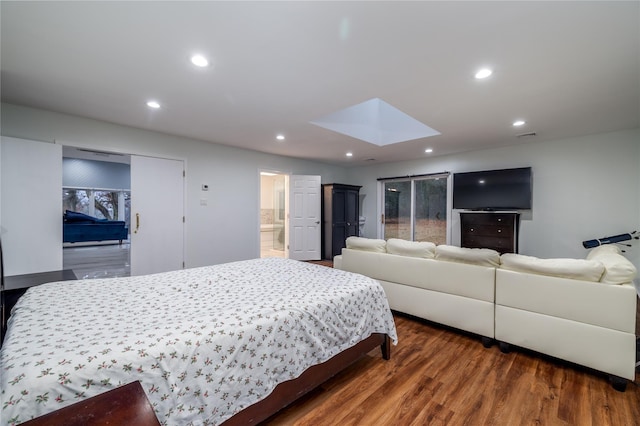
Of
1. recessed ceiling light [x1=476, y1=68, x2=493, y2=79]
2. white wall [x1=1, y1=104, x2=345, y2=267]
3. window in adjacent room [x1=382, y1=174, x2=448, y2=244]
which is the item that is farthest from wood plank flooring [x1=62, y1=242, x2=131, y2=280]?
Answer: window in adjacent room [x1=382, y1=174, x2=448, y2=244]

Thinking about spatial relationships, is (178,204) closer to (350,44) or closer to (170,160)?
(170,160)

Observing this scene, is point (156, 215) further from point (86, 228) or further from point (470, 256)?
point (86, 228)

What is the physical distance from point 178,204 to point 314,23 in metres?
3.65

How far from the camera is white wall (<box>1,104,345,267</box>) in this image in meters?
3.26

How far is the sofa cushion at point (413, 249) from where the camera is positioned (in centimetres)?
283

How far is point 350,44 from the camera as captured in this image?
6.28ft

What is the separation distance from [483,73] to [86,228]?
9821 mm

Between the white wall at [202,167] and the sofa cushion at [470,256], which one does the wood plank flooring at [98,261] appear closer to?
the white wall at [202,167]

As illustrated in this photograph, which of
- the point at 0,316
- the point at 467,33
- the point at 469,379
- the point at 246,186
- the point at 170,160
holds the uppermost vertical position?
the point at 467,33

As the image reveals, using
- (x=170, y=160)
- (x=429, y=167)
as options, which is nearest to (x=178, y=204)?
(x=170, y=160)

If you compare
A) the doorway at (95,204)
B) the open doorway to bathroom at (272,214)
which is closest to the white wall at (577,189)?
the open doorway to bathroom at (272,214)

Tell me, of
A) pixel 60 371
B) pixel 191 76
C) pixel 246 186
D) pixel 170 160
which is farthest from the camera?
pixel 246 186

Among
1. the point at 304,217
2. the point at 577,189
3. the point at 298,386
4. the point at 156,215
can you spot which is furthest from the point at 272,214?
the point at 577,189

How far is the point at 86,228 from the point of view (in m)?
7.62
